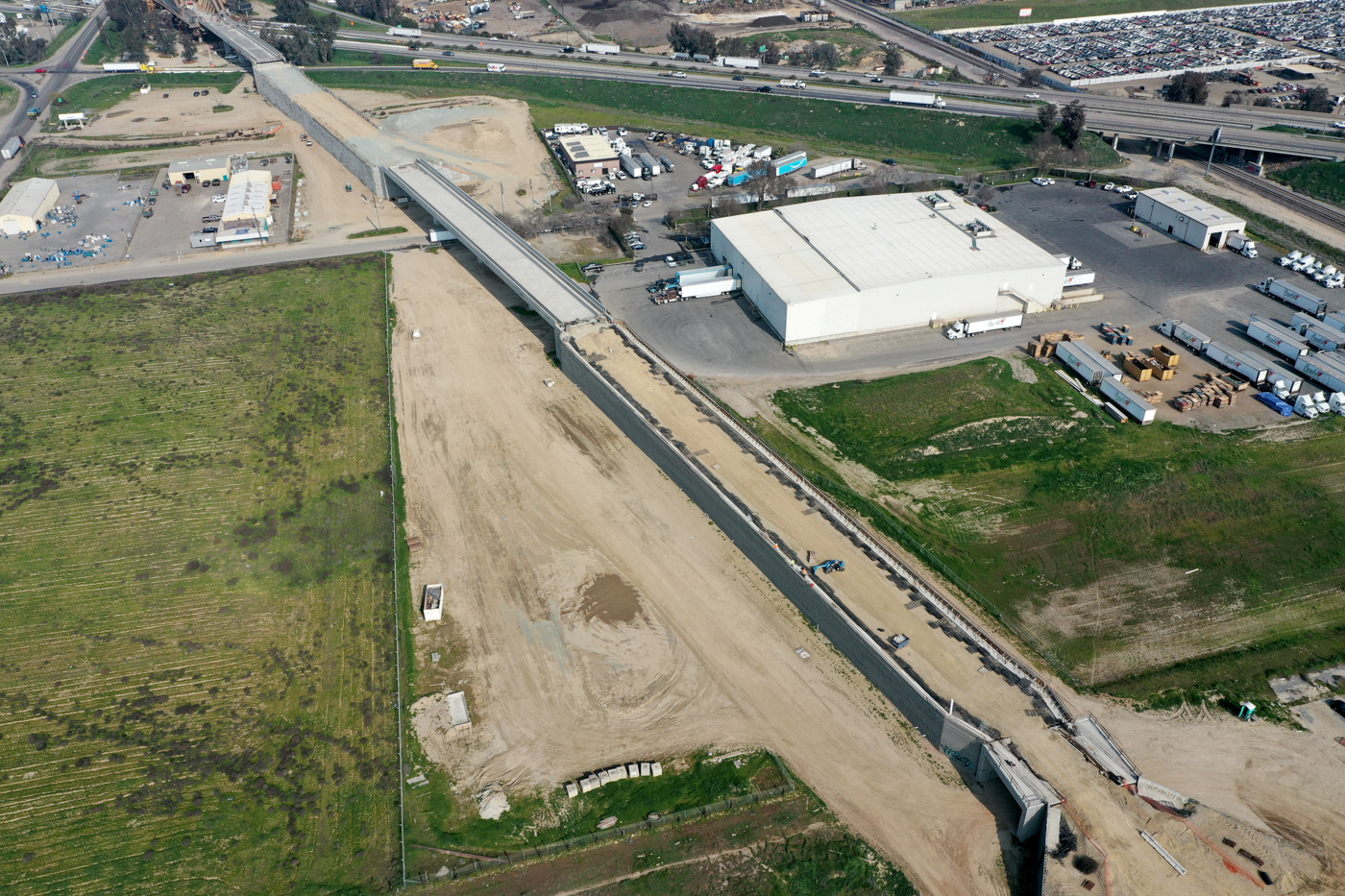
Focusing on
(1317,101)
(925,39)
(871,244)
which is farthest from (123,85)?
(1317,101)

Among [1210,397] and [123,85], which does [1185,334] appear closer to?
[1210,397]

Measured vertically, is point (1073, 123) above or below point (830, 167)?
above

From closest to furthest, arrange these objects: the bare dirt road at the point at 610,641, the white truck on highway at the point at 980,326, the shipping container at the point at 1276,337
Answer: the bare dirt road at the point at 610,641, the shipping container at the point at 1276,337, the white truck on highway at the point at 980,326

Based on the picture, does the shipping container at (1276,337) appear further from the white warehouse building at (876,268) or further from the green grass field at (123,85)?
the green grass field at (123,85)

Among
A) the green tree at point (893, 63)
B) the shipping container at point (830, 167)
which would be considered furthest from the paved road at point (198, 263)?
the green tree at point (893, 63)

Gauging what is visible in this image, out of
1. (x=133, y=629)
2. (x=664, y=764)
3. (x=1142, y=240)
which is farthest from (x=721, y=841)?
(x=1142, y=240)

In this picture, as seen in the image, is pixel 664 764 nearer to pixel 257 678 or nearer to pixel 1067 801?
pixel 1067 801
